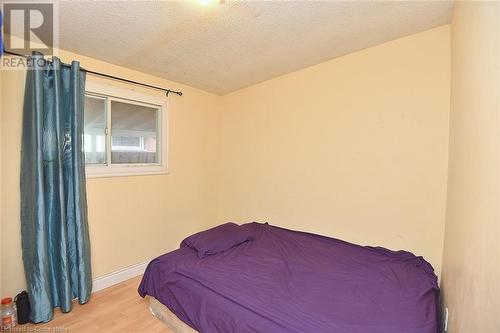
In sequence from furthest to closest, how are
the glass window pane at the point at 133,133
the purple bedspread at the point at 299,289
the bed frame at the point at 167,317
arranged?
the glass window pane at the point at 133,133
the bed frame at the point at 167,317
the purple bedspread at the point at 299,289

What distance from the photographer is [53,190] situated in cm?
197

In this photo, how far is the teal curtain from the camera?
1.86 m

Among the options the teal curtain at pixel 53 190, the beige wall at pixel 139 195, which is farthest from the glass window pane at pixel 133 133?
the teal curtain at pixel 53 190

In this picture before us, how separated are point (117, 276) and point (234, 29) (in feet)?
8.62

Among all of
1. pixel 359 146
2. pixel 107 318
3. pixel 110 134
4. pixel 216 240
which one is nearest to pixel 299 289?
pixel 216 240

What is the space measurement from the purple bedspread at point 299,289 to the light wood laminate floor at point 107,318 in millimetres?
236

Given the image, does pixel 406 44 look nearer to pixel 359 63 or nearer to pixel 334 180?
pixel 359 63

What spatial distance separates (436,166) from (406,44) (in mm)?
1027

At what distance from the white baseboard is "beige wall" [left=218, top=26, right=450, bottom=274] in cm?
140

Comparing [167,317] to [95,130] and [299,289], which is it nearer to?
[299,289]

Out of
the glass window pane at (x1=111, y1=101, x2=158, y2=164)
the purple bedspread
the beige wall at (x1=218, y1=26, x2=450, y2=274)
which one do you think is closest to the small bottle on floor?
the purple bedspread

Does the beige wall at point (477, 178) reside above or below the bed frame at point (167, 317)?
above

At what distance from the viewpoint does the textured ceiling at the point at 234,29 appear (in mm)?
1604

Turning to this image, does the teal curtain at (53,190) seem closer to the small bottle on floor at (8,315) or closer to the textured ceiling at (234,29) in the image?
the small bottle on floor at (8,315)
